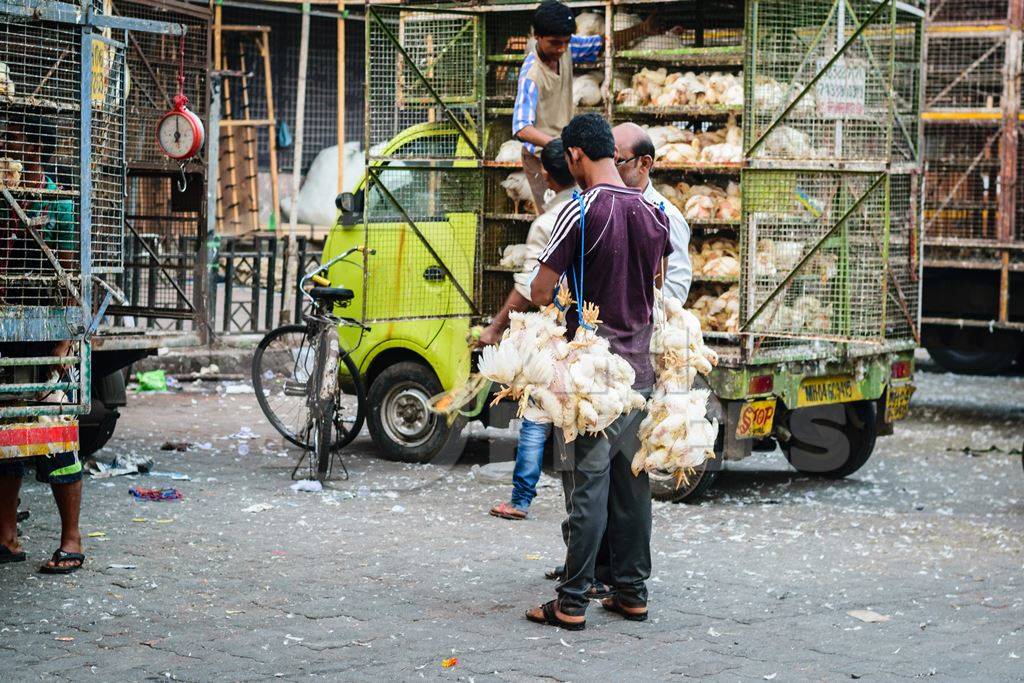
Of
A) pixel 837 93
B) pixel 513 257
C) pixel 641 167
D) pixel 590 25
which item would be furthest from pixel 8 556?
pixel 837 93

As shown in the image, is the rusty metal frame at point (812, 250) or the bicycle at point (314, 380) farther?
the bicycle at point (314, 380)

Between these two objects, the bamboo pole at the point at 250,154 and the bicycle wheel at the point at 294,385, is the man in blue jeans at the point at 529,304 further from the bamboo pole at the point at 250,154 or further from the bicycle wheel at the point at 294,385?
the bamboo pole at the point at 250,154

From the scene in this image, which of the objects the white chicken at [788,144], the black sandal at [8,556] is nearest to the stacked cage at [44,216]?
the black sandal at [8,556]

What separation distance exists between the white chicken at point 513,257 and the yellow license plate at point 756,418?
2114 millimetres

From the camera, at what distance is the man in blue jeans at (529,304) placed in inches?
241

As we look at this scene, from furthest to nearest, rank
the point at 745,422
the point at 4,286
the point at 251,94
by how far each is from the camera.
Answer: the point at 251,94 → the point at 745,422 → the point at 4,286

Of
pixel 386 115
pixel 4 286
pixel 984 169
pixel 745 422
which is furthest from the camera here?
pixel 984 169

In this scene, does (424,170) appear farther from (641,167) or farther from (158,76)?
(641,167)

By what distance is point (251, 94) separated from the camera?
2002 centimetres

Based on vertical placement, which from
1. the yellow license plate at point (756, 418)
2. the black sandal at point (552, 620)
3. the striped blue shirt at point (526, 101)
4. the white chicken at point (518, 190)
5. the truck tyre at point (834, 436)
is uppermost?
the striped blue shirt at point (526, 101)

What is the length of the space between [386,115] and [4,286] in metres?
4.47

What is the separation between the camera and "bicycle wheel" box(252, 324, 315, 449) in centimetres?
956

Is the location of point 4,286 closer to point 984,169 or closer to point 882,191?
point 882,191

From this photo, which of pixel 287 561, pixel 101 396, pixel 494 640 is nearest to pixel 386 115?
pixel 101 396
